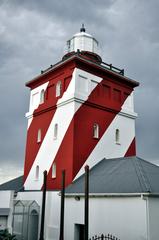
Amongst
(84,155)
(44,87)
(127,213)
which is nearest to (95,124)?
(84,155)

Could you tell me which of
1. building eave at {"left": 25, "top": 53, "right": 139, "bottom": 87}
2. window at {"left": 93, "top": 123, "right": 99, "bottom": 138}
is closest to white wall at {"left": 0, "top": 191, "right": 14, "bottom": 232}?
window at {"left": 93, "top": 123, "right": 99, "bottom": 138}

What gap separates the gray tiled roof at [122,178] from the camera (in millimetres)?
13906

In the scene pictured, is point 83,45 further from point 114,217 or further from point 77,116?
point 114,217

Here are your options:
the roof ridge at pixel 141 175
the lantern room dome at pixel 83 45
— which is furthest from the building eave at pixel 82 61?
the roof ridge at pixel 141 175

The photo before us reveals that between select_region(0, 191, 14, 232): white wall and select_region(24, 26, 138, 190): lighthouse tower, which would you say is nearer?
select_region(0, 191, 14, 232): white wall

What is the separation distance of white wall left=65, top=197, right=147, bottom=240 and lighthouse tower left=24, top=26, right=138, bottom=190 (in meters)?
2.91

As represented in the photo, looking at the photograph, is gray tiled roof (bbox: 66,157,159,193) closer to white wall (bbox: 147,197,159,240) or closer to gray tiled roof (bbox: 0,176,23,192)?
white wall (bbox: 147,197,159,240)

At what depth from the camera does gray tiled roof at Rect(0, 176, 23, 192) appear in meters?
23.7

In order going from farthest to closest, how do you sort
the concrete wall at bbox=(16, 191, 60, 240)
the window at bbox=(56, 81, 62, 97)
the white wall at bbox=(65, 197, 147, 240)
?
the window at bbox=(56, 81, 62, 97) → the concrete wall at bbox=(16, 191, 60, 240) → the white wall at bbox=(65, 197, 147, 240)

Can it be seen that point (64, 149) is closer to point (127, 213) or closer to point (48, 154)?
point (48, 154)

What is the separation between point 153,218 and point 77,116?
9.02 m

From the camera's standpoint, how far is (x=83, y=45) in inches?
955

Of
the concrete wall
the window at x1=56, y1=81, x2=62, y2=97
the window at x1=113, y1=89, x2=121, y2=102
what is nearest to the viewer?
the concrete wall

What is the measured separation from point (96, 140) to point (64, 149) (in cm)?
250
